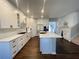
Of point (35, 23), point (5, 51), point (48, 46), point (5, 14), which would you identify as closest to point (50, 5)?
point (48, 46)

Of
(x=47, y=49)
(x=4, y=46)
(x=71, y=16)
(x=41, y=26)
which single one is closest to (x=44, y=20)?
(x=41, y=26)

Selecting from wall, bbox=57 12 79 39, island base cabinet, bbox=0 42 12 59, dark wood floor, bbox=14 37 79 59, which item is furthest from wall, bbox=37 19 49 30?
island base cabinet, bbox=0 42 12 59

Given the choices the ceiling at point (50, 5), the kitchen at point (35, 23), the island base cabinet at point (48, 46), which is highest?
the ceiling at point (50, 5)

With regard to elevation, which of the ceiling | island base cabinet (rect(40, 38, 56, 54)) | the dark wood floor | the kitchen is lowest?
the dark wood floor

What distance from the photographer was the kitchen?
5125 millimetres

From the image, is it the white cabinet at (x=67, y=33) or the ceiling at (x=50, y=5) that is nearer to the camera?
the ceiling at (x=50, y=5)

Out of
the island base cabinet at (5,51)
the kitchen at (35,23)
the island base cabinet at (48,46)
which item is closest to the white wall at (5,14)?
the kitchen at (35,23)

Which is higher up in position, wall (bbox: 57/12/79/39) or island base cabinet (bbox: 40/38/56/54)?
wall (bbox: 57/12/79/39)

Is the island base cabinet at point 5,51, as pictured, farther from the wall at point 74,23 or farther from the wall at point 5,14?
the wall at point 74,23

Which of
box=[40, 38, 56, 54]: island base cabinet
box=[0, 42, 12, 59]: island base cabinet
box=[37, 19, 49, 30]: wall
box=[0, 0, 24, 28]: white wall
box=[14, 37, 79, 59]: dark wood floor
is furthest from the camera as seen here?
box=[37, 19, 49, 30]: wall

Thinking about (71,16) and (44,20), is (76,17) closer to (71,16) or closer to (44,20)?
(71,16)

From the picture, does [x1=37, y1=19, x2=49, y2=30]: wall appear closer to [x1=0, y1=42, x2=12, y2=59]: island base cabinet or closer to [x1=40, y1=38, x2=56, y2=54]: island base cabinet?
[x1=40, y1=38, x2=56, y2=54]: island base cabinet

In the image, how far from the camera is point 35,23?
57.9 ft

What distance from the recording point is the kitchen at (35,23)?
5125 millimetres
